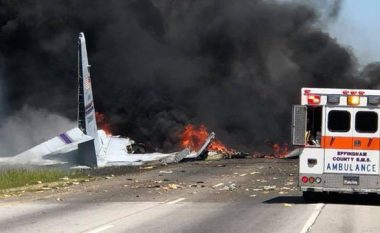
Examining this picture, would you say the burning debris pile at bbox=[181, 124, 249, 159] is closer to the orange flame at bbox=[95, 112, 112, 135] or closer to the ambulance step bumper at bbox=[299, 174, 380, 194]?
the orange flame at bbox=[95, 112, 112, 135]

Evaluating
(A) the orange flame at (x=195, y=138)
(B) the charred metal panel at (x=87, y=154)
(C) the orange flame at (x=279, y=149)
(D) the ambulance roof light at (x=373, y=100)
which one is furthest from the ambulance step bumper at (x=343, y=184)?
(C) the orange flame at (x=279, y=149)

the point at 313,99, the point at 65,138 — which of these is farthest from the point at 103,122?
the point at 313,99

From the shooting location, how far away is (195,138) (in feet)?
171

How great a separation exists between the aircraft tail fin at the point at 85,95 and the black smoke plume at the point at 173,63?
11.2 metres

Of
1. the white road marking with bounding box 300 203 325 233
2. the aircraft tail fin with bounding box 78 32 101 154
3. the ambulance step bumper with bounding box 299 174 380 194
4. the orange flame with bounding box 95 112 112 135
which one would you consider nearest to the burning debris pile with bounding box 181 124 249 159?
the orange flame with bounding box 95 112 112 135

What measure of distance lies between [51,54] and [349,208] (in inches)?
1703

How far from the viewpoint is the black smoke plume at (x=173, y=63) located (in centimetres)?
5478

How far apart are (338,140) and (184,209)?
431 cm

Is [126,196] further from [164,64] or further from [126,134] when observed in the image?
[164,64]

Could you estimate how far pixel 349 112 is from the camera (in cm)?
1714

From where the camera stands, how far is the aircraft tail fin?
132ft

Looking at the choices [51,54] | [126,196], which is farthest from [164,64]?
[126,196]

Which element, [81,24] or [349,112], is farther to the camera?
[81,24]

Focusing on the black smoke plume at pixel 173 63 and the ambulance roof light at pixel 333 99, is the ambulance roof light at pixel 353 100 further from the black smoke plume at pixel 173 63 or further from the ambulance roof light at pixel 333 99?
the black smoke plume at pixel 173 63
